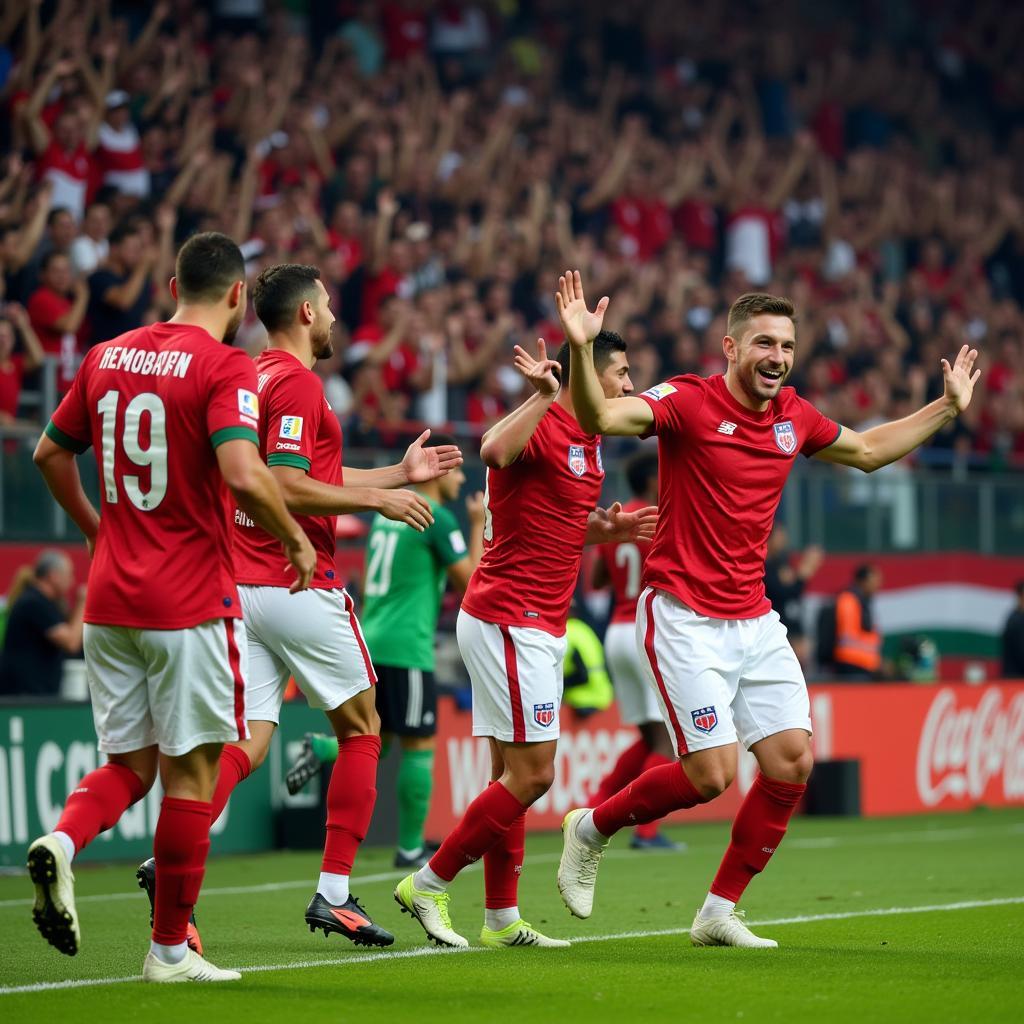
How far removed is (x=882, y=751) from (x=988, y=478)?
5.45m

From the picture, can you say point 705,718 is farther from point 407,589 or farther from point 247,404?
point 407,589

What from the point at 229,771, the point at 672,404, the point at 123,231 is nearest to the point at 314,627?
the point at 229,771

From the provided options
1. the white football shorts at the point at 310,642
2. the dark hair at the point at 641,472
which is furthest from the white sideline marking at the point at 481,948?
the dark hair at the point at 641,472

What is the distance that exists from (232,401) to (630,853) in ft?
24.4

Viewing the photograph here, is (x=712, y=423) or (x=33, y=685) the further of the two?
(x=33, y=685)

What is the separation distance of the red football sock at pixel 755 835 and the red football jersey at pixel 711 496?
71 cm

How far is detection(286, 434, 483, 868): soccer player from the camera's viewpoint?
35.6 ft

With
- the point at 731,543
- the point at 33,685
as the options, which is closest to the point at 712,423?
the point at 731,543

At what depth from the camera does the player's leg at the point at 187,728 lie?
19.5 feet

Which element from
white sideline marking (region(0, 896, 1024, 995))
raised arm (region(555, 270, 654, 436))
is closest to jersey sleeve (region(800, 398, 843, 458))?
raised arm (region(555, 270, 654, 436))

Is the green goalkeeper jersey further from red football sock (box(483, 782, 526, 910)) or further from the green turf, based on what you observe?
red football sock (box(483, 782, 526, 910))

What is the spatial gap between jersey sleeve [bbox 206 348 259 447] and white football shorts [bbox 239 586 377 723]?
1.47 metres

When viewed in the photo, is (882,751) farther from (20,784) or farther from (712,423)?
(712,423)

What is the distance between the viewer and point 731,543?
730 cm
